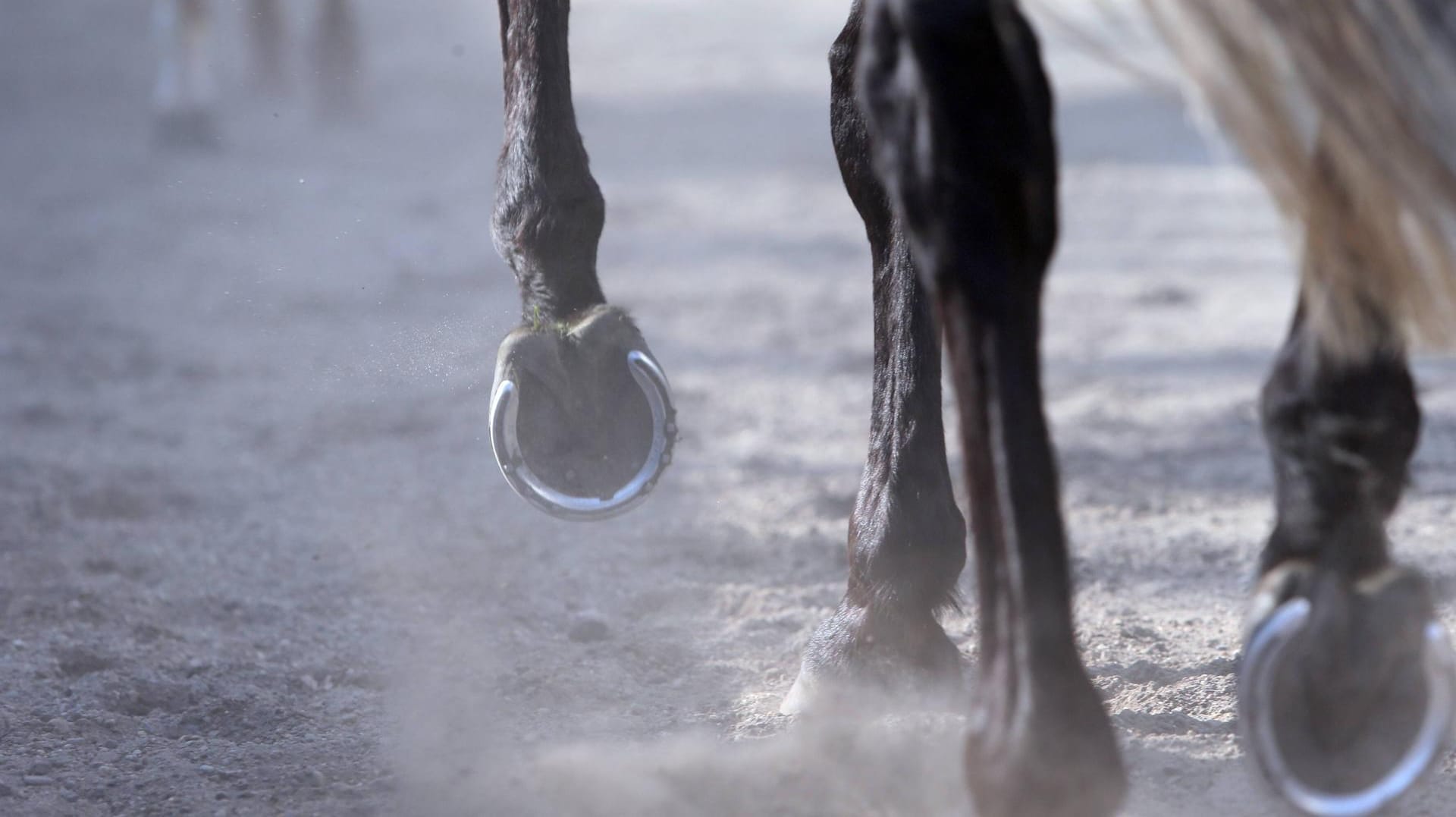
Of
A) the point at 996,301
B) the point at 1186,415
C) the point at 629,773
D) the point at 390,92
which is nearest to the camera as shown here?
the point at 996,301

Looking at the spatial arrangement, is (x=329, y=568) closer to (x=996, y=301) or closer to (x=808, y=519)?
(x=808, y=519)

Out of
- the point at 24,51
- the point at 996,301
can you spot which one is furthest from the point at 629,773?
the point at 24,51

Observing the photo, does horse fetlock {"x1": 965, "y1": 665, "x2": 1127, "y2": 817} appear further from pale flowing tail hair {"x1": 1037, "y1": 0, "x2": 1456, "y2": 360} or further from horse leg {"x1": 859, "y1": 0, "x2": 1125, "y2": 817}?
pale flowing tail hair {"x1": 1037, "y1": 0, "x2": 1456, "y2": 360}

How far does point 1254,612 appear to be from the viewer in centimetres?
153

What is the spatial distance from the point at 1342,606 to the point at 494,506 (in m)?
2.29

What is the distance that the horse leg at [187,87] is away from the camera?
365 inches

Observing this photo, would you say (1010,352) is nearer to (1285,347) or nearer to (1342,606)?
(1285,347)

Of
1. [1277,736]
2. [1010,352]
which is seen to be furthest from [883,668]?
[1010,352]

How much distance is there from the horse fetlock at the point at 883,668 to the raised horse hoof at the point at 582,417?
40 cm

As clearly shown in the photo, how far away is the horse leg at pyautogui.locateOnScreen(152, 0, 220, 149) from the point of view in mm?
9281

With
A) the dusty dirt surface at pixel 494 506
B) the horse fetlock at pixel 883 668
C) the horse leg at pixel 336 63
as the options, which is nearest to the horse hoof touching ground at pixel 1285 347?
the dusty dirt surface at pixel 494 506

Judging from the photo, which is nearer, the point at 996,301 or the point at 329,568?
the point at 996,301

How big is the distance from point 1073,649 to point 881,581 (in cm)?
79

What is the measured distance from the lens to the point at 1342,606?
151 centimetres
